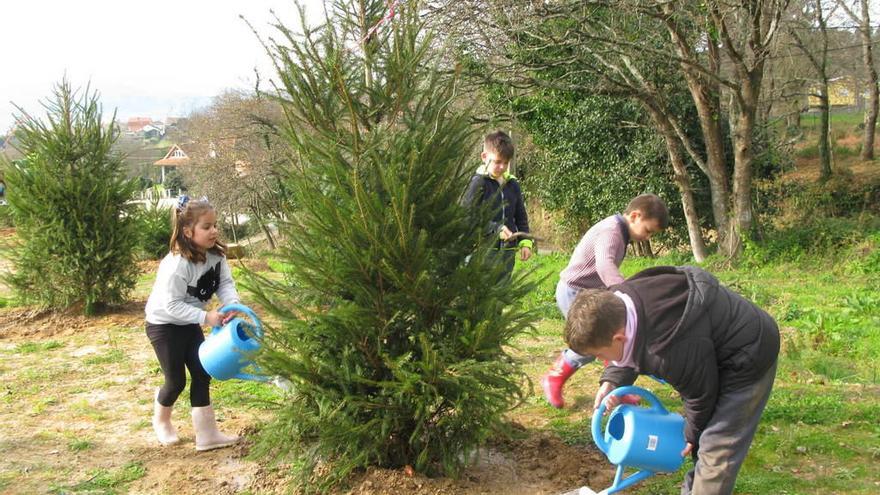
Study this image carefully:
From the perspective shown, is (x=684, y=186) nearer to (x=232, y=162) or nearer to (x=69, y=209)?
(x=69, y=209)

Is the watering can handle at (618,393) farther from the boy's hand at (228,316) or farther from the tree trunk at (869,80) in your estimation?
the tree trunk at (869,80)

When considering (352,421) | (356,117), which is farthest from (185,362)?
(356,117)

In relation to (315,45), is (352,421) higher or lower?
lower

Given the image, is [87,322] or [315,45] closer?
[315,45]

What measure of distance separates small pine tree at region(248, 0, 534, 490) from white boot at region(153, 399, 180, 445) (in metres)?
1.44

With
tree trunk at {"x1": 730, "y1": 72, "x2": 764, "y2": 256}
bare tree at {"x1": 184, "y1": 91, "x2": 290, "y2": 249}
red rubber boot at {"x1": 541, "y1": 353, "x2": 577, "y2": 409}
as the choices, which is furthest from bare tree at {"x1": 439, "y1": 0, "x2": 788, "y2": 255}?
bare tree at {"x1": 184, "y1": 91, "x2": 290, "y2": 249}

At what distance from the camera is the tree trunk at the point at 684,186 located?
43.4ft

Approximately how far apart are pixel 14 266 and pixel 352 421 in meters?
7.97

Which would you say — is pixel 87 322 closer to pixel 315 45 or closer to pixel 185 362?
pixel 185 362

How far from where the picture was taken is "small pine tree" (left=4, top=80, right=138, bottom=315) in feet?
29.1

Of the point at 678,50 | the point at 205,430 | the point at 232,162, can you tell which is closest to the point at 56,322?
the point at 205,430

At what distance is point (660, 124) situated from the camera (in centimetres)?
1309

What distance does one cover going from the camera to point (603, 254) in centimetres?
453

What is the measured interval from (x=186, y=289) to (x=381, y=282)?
170cm
